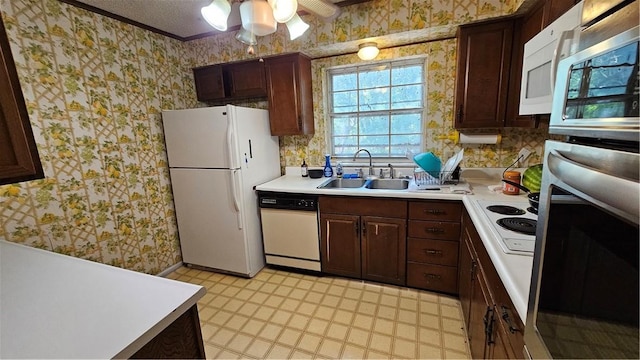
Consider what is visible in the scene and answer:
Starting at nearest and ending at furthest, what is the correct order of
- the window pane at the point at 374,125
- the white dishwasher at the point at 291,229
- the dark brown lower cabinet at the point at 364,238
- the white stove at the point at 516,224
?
the white stove at the point at 516,224 → the dark brown lower cabinet at the point at 364,238 → the white dishwasher at the point at 291,229 → the window pane at the point at 374,125

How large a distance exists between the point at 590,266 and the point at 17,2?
301 centimetres

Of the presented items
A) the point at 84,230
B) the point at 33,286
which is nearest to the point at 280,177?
the point at 84,230

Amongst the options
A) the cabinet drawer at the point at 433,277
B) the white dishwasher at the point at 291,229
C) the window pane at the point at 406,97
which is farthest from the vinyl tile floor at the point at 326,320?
the window pane at the point at 406,97

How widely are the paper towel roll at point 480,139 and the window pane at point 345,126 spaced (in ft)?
3.41

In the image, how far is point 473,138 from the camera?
2.37 metres

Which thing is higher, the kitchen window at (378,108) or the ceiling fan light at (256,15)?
the ceiling fan light at (256,15)

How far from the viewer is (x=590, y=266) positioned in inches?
19.2

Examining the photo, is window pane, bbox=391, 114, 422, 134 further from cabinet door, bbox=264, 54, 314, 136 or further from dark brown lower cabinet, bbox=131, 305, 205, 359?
dark brown lower cabinet, bbox=131, 305, 205, 359

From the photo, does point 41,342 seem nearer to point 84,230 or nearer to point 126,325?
point 126,325

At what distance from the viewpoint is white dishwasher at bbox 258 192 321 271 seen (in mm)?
2479

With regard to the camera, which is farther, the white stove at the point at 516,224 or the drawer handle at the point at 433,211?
the drawer handle at the point at 433,211

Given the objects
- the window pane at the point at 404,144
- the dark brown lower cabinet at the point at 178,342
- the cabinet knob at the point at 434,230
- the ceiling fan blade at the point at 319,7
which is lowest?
the cabinet knob at the point at 434,230

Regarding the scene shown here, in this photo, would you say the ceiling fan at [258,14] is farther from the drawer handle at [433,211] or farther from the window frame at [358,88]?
the drawer handle at [433,211]

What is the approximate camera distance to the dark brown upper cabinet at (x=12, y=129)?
726 mm
